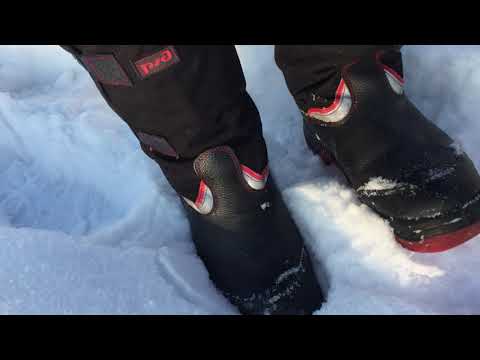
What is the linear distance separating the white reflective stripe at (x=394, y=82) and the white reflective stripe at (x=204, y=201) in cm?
33

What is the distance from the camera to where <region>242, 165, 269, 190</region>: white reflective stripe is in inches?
27.1

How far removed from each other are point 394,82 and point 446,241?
0.84 feet

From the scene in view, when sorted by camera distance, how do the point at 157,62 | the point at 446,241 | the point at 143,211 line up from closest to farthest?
the point at 157,62
the point at 446,241
the point at 143,211

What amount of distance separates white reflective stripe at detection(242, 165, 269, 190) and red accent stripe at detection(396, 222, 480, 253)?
0.83ft

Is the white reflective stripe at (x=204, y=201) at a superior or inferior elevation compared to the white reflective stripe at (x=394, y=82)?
inferior

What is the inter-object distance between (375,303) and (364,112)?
0.94ft

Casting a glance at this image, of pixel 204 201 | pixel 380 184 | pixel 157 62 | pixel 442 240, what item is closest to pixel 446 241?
pixel 442 240

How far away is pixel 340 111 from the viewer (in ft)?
2.21

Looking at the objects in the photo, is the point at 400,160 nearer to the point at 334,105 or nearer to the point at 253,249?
the point at 334,105

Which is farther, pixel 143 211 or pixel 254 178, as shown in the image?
pixel 143 211

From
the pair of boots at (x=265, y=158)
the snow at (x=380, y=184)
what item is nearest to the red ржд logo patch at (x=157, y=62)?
the pair of boots at (x=265, y=158)

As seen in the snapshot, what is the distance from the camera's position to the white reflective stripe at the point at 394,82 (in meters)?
0.66

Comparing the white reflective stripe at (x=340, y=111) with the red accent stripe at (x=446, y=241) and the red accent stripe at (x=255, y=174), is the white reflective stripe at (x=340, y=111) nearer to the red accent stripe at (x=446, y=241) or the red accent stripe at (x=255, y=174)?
the red accent stripe at (x=255, y=174)

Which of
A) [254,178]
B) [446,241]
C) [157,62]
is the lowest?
[446,241]
